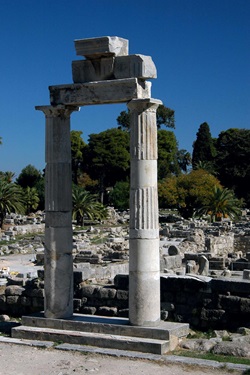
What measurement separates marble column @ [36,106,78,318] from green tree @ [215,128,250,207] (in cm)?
A: 6173

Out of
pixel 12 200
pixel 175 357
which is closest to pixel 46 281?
pixel 175 357

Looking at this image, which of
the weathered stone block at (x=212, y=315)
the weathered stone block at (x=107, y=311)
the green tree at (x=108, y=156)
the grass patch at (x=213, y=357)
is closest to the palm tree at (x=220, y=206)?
the green tree at (x=108, y=156)

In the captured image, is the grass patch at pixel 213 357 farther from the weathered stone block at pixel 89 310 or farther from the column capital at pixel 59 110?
the column capital at pixel 59 110

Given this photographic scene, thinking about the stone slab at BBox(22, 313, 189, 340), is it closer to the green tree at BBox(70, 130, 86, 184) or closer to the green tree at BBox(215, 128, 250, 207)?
the green tree at BBox(70, 130, 86, 184)

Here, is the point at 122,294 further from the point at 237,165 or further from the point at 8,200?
the point at 237,165

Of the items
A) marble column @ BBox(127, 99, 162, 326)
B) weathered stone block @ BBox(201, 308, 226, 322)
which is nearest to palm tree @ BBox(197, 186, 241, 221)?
weathered stone block @ BBox(201, 308, 226, 322)

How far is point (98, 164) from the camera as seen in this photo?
227ft

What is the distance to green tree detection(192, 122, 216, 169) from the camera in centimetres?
8050

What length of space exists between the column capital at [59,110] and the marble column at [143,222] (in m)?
1.51

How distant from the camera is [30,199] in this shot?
199 ft

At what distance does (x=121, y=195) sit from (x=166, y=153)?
1353 centimetres

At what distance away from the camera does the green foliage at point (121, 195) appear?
209 ft

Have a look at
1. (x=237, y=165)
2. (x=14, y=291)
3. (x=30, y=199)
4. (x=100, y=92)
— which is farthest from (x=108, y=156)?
(x=100, y=92)

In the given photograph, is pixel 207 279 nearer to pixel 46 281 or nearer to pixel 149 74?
pixel 46 281
